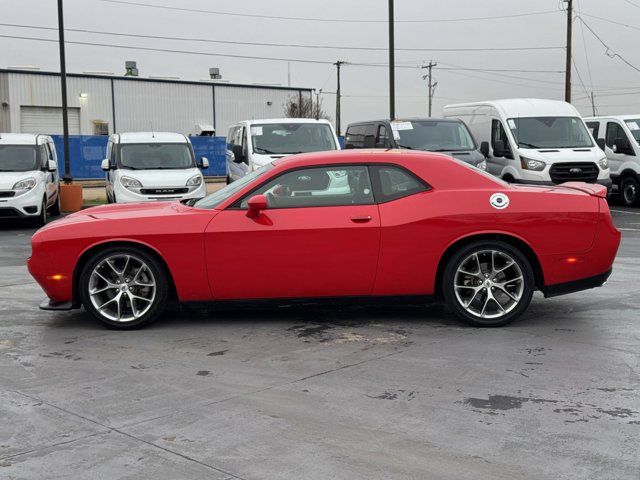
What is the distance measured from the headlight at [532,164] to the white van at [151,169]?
671cm

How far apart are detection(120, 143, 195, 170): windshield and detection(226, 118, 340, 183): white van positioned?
51.6 inches

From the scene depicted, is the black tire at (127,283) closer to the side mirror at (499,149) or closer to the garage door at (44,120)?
the side mirror at (499,149)

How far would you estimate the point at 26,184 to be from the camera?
651 inches

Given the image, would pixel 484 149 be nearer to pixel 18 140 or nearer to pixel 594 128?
pixel 594 128

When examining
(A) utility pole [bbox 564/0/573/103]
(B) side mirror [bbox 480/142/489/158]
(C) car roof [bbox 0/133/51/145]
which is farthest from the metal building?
(B) side mirror [bbox 480/142/489/158]

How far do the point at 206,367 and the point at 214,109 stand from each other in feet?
171

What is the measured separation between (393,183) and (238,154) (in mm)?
9732

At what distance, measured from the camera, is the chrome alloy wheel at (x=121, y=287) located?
680 centimetres

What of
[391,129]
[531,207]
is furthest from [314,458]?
[391,129]

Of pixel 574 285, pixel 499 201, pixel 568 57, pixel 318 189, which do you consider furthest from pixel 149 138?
pixel 568 57

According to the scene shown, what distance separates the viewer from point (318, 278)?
22.1 feet

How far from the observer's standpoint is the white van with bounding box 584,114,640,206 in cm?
1978

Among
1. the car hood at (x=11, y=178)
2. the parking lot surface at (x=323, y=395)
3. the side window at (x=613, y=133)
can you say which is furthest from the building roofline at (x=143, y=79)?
the parking lot surface at (x=323, y=395)

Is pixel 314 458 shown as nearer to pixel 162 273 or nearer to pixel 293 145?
pixel 162 273
